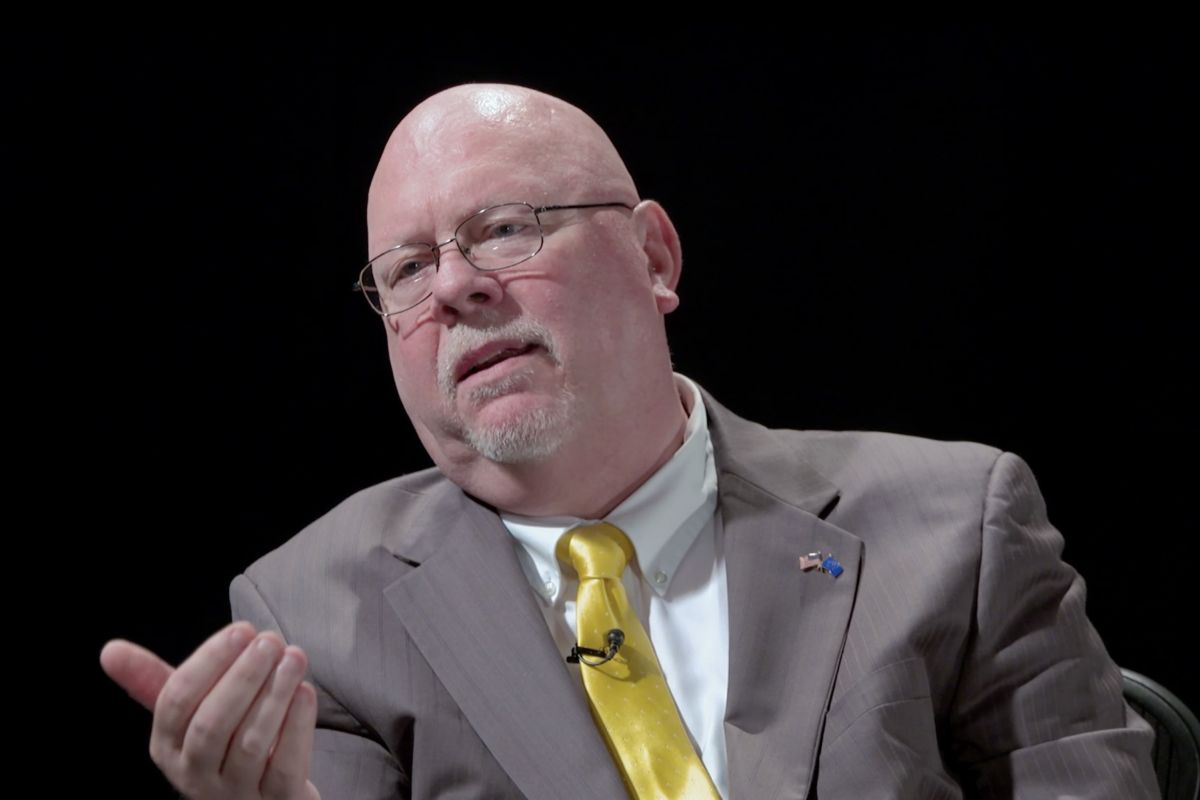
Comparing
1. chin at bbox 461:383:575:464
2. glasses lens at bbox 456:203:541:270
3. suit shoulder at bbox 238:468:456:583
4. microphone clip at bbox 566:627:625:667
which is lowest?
microphone clip at bbox 566:627:625:667

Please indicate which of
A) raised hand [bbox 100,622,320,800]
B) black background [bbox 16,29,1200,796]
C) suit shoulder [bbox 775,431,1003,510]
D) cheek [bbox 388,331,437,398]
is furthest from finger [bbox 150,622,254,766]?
black background [bbox 16,29,1200,796]

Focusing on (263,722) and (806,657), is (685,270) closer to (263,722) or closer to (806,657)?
(806,657)

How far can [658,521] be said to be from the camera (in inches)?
85.4

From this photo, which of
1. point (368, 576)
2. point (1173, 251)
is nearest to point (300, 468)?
point (368, 576)

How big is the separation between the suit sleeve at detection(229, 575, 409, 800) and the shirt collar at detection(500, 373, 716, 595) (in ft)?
1.26

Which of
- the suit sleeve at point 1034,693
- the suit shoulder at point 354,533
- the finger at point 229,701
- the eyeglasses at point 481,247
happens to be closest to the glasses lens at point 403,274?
the eyeglasses at point 481,247

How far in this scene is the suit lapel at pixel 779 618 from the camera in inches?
76.7

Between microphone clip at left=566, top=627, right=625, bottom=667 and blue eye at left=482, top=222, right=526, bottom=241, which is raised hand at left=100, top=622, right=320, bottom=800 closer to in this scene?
microphone clip at left=566, top=627, right=625, bottom=667

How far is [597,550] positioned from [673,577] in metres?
0.15

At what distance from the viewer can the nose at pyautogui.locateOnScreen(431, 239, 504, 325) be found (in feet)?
6.48

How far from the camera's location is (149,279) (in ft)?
9.26

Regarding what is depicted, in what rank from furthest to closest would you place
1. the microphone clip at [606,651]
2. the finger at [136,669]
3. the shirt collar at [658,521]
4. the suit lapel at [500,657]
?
the shirt collar at [658,521], the microphone clip at [606,651], the suit lapel at [500,657], the finger at [136,669]

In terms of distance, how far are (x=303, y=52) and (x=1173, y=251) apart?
1960 millimetres

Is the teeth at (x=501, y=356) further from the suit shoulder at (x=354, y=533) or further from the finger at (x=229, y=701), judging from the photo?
the finger at (x=229, y=701)
